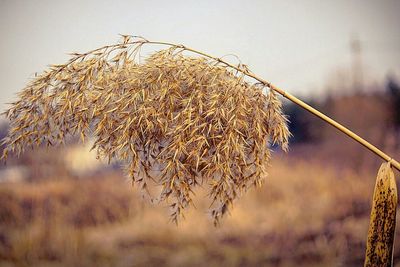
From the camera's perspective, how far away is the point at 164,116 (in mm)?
2107

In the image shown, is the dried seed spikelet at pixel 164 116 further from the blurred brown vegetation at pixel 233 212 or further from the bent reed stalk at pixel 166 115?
the blurred brown vegetation at pixel 233 212

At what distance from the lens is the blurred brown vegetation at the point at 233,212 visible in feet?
9.45

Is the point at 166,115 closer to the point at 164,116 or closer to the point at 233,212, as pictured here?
the point at 164,116

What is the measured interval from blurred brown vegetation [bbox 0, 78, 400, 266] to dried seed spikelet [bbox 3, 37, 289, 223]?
667mm

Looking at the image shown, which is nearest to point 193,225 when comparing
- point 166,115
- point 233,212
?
point 233,212

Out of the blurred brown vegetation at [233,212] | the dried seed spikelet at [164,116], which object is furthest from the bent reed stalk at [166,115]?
the blurred brown vegetation at [233,212]

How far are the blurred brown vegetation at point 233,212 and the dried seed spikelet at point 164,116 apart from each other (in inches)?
26.3

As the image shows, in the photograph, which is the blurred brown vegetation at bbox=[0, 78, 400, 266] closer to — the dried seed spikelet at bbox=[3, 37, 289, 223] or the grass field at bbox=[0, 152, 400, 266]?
the grass field at bbox=[0, 152, 400, 266]

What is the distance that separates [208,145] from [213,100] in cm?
18

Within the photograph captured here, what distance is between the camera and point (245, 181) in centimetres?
226

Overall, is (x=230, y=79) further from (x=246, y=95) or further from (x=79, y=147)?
(x=79, y=147)

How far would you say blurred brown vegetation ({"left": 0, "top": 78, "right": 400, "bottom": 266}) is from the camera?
288 cm

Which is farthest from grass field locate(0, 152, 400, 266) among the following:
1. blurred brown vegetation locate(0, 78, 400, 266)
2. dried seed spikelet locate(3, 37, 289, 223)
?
dried seed spikelet locate(3, 37, 289, 223)

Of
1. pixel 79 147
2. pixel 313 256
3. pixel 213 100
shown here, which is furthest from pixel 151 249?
pixel 213 100
